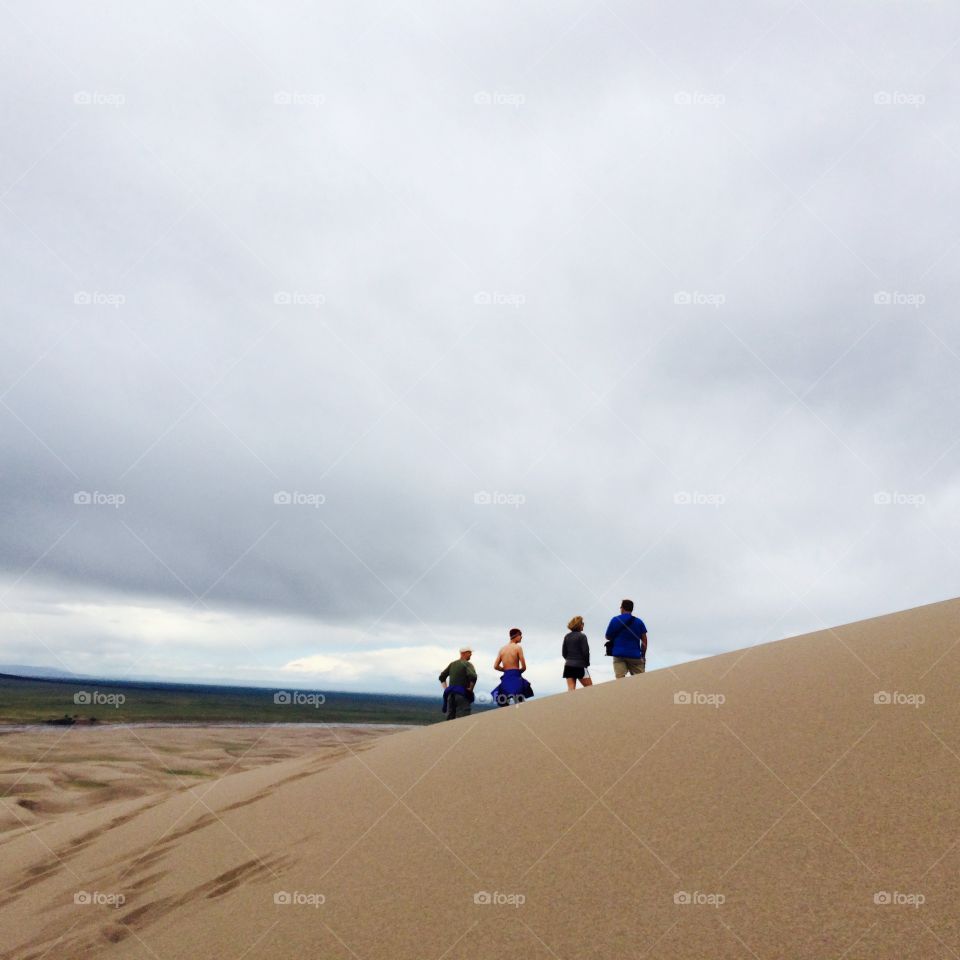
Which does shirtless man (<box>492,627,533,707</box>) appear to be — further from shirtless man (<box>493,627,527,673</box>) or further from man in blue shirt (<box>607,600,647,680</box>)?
man in blue shirt (<box>607,600,647,680</box>)

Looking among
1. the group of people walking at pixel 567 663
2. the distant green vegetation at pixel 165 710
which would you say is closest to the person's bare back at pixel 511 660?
the group of people walking at pixel 567 663

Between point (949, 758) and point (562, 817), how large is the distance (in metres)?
2.11

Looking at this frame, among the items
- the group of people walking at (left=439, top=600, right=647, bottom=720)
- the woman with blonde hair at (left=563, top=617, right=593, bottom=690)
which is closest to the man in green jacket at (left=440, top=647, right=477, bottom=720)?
the group of people walking at (left=439, top=600, right=647, bottom=720)

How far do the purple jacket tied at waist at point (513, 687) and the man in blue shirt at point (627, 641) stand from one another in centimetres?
126

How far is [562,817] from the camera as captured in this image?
4242mm

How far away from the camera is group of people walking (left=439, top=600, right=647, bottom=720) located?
9594 millimetres

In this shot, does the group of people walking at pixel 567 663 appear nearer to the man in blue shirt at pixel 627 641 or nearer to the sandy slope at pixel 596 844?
the man in blue shirt at pixel 627 641

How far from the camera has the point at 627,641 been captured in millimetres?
9844

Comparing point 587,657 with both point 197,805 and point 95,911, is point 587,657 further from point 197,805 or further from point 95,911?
point 95,911

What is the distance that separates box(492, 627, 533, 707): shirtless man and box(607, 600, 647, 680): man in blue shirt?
4.10 feet

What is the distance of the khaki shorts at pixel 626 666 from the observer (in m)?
9.84

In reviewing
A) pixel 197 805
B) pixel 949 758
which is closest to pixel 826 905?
pixel 949 758

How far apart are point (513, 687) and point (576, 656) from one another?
113 centimetres

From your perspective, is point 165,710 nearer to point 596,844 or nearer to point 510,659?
point 510,659
